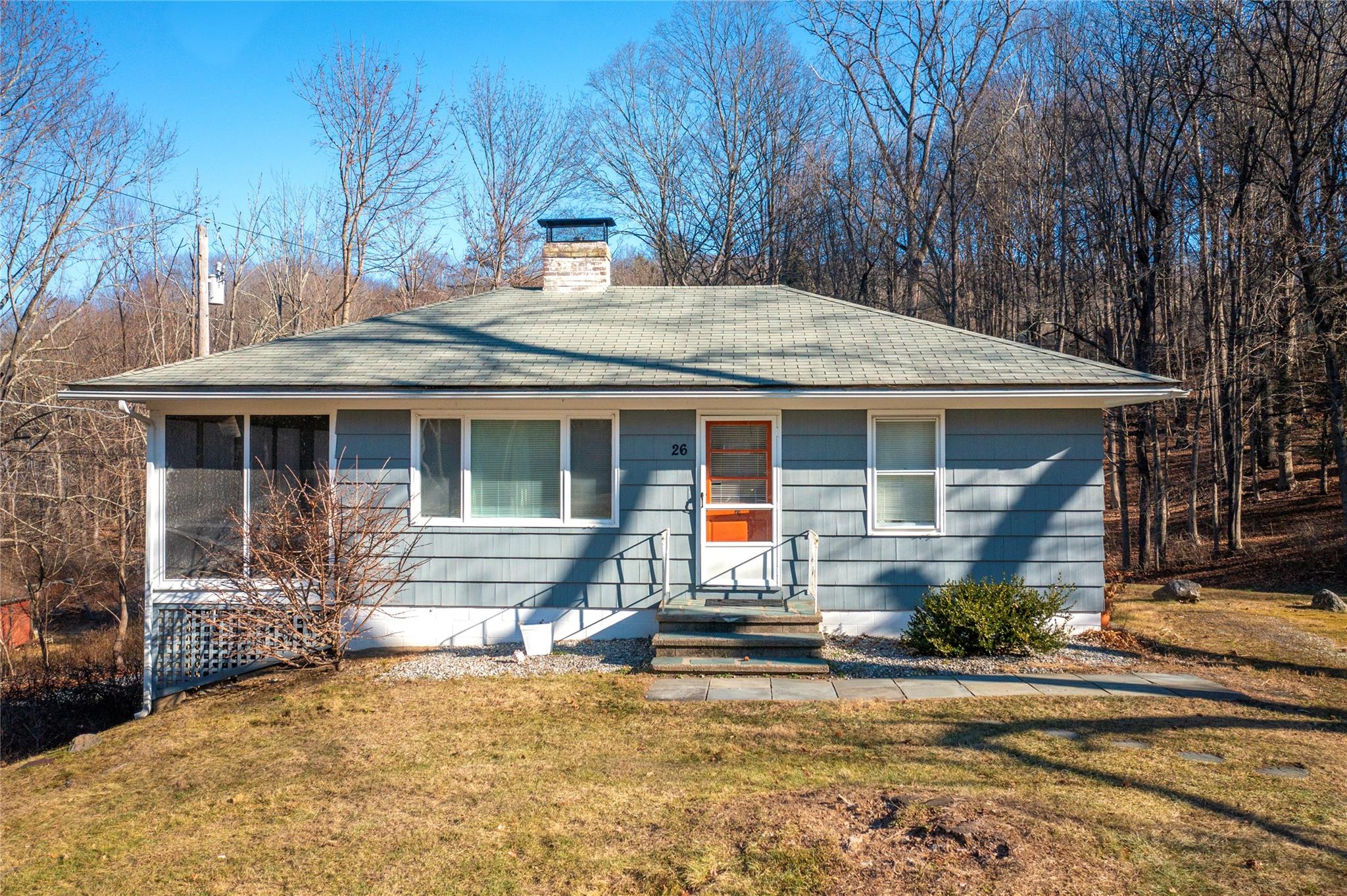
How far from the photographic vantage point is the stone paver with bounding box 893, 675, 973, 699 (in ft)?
22.5

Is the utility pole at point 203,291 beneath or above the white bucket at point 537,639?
above

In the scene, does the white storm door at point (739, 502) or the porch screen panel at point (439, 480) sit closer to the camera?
the white storm door at point (739, 502)

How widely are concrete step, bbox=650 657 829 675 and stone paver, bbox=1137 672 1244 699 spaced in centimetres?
277

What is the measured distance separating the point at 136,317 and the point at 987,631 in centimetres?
2186

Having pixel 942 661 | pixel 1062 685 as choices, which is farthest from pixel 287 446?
pixel 1062 685

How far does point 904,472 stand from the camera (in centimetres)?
894

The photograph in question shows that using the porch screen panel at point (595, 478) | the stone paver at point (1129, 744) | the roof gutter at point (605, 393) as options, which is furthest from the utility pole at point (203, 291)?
the stone paver at point (1129, 744)

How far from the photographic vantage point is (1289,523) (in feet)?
55.8

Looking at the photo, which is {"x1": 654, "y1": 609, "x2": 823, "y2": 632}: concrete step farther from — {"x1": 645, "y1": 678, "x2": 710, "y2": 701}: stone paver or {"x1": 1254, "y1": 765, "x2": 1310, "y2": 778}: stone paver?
{"x1": 1254, "y1": 765, "x2": 1310, "y2": 778}: stone paver

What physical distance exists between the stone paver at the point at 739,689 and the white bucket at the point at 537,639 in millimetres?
1833

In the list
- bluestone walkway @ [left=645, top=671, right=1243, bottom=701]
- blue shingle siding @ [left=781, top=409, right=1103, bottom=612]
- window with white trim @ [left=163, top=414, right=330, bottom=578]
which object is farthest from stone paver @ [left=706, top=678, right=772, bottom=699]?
window with white trim @ [left=163, top=414, right=330, bottom=578]

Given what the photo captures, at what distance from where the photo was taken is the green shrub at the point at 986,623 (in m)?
8.00

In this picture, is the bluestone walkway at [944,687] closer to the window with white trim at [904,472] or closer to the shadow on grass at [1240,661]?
the shadow on grass at [1240,661]

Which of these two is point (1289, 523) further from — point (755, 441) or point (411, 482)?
point (411, 482)
